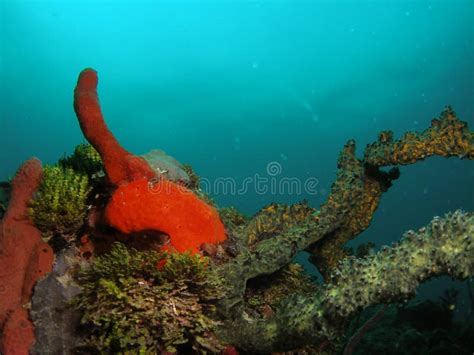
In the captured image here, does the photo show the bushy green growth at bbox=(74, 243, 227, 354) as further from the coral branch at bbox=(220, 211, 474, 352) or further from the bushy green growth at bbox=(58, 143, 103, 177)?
the bushy green growth at bbox=(58, 143, 103, 177)

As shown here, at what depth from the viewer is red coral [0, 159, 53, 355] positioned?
4.91 m

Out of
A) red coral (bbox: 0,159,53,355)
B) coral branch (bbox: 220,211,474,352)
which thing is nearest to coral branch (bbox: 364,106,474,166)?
coral branch (bbox: 220,211,474,352)

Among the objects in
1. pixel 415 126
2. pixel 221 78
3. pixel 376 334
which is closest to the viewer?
pixel 376 334

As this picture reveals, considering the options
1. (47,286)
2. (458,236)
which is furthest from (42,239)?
(458,236)

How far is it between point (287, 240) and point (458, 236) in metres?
2.78

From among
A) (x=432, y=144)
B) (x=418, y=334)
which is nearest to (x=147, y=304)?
(x=432, y=144)

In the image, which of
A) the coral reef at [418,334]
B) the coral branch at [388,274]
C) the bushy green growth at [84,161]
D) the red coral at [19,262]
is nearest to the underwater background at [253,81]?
the coral reef at [418,334]

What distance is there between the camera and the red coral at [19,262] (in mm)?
4907

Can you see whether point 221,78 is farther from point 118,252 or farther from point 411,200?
point 118,252

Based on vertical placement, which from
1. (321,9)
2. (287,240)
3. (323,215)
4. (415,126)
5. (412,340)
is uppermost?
(321,9)

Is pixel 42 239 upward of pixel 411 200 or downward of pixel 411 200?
downward

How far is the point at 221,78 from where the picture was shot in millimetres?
105125

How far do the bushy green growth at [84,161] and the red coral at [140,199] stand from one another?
3.92 ft

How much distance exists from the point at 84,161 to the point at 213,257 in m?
3.25
